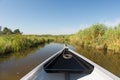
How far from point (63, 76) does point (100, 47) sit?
24.6m

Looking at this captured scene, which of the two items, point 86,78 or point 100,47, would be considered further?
point 100,47

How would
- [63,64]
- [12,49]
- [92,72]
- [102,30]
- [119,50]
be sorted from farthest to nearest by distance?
1. [102,30]
2. [119,50]
3. [12,49]
4. [63,64]
5. [92,72]

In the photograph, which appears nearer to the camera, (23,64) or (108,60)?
(23,64)

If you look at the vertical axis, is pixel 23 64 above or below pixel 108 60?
above

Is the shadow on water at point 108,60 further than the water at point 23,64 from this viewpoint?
Yes

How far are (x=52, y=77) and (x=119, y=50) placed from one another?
20.4m

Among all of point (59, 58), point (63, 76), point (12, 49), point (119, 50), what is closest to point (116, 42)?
point (119, 50)

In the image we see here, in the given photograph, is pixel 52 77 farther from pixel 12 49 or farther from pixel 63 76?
pixel 12 49

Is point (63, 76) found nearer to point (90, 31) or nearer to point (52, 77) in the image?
point (52, 77)

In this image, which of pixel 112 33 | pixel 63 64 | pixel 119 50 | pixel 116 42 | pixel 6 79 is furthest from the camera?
pixel 112 33

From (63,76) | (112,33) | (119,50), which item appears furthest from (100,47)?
(63,76)

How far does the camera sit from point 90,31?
1597 inches

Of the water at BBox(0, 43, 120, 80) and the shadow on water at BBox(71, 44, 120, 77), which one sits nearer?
the water at BBox(0, 43, 120, 80)

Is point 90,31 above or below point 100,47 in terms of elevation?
above
